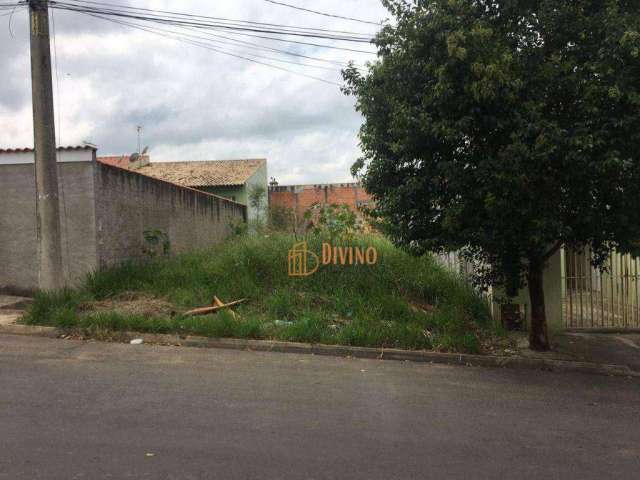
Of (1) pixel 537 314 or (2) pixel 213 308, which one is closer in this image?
(1) pixel 537 314

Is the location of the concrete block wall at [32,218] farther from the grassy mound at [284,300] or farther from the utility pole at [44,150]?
the utility pole at [44,150]

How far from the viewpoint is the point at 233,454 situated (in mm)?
3580

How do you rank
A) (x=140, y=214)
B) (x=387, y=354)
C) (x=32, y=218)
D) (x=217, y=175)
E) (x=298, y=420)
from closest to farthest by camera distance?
(x=298, y=420) < (x=387, y=354) < (x=32, y=218) < (x=140, y=214) < (x=217, y=175)

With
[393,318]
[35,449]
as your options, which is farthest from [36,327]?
[393,318]

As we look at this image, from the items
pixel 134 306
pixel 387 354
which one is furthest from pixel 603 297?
pixel 134 306

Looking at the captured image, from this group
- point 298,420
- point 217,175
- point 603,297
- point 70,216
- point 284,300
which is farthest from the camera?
point 217,175

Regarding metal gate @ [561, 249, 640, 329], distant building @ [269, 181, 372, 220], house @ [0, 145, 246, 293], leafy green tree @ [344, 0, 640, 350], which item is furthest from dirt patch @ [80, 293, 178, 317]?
distant building @ [269, 181, 372, 220]

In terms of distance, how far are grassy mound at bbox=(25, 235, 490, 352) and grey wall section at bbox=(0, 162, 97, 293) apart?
720mm

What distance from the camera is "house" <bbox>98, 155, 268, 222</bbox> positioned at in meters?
28.8

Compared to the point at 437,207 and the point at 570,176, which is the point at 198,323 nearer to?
the point at 437,207

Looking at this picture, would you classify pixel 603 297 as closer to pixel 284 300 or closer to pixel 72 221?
pixel 284 300

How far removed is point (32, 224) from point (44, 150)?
2.47m

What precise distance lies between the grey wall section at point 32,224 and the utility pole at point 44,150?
156 centimetres

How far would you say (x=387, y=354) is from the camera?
7.11 m
